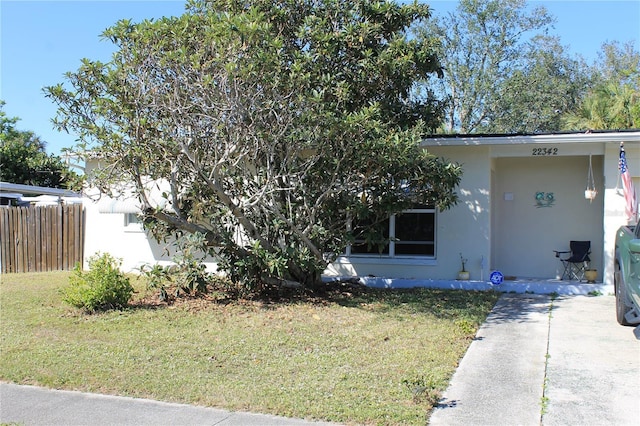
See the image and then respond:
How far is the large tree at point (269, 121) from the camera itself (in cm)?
869

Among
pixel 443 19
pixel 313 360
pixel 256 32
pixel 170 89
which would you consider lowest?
pixel 313 360

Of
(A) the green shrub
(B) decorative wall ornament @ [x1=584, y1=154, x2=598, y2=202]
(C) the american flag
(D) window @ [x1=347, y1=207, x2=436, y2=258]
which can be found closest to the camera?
(A) the green shrub

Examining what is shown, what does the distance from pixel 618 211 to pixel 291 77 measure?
276 inches

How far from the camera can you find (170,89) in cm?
905

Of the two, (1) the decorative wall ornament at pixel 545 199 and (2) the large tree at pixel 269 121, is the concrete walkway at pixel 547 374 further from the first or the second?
(1) the decorative wall ornament at pixel 545 199

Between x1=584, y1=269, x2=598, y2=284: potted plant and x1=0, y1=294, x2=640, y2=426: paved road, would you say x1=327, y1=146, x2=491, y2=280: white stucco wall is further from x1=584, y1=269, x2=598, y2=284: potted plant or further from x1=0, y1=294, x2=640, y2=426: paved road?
x1=0, y1=294, x2=640, y2=426: paved road

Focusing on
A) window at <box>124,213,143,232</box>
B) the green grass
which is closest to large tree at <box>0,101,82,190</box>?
window at <box>124,213,143,232</box>

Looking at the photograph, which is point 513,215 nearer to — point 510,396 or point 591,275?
point 591,275

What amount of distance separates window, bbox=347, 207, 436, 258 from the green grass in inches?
81.5

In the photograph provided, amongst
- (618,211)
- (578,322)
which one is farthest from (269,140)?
(618,211)

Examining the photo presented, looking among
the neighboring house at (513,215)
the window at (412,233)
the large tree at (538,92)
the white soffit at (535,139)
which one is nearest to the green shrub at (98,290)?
the neighboring house at (513,215)

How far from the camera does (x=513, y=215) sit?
13234mm

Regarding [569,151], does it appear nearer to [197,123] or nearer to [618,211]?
[618,211]

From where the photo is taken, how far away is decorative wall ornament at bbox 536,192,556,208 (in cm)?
1288
